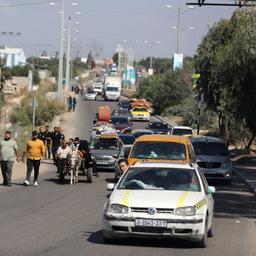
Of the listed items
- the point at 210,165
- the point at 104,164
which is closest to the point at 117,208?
the point at 210,165

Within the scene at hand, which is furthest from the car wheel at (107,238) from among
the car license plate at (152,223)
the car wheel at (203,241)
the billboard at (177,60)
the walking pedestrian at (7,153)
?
the billboard at (177,60)

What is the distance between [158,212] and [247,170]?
26029 mm

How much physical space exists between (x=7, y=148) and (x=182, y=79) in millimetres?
73727

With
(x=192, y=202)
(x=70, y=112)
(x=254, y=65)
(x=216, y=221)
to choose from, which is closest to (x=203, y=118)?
(x=70, y=112)

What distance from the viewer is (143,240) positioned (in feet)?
48.4

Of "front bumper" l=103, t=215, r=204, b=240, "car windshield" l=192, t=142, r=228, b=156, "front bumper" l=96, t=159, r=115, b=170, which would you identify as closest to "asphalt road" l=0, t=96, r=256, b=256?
"front bumper" l=103, t=215, r=204, b=240

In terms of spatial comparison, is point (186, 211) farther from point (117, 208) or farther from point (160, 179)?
point (160, 179)

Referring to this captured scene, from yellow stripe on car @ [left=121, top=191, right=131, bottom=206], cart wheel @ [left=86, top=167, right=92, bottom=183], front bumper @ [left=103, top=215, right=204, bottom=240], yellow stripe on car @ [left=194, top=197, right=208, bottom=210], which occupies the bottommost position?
cart wheel @ [left=86, top=167, right=92, bottom=183]

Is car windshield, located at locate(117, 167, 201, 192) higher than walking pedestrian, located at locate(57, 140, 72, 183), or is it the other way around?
car windshield, located at locate(117, 167, 201, 192)

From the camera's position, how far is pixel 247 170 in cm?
3909

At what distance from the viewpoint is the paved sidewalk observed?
3136cm

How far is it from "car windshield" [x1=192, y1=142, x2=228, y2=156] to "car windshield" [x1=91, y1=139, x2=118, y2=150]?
4.53 m

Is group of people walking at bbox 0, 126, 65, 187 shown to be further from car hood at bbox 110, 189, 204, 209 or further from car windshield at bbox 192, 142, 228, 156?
car hood at bbox 110, 189, 204, 209

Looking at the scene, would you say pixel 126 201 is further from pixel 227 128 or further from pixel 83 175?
pixel 227 128
